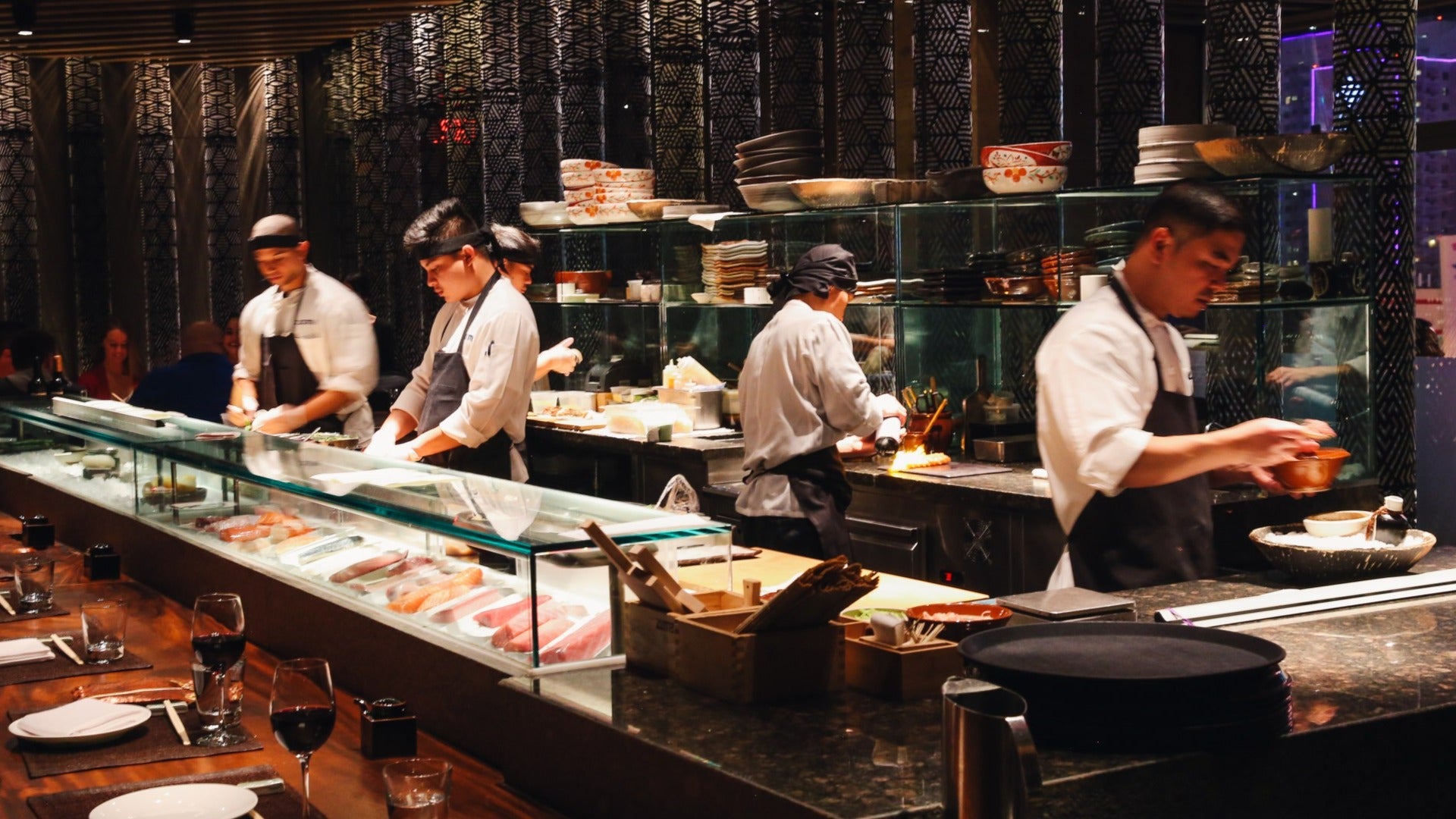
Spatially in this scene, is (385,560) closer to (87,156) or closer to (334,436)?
(334,436)

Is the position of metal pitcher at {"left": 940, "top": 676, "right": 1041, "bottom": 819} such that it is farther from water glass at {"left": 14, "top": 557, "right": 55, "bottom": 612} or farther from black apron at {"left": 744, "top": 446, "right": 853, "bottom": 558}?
black apron at {"left": 744, "top": 446, "right": 853, "bottom": 558}

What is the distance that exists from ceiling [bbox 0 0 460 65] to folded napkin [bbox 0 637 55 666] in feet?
18.2

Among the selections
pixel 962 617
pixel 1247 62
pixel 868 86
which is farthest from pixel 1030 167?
pixel 962 617

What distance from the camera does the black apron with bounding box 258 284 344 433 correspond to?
5734 mm

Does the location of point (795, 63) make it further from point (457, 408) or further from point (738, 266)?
point (457, 408)

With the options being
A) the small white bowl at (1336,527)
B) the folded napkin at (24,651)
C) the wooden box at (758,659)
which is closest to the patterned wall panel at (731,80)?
the small white bowl at (1336,527)

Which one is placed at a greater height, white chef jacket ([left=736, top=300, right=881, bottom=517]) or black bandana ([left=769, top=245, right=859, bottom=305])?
black bandana ([left=769, top=245, right=859, bottom=305])

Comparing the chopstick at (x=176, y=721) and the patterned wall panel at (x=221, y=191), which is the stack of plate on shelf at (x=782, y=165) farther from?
the patterned wall panel at (x=221, y=191)

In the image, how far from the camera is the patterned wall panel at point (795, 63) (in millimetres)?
6297

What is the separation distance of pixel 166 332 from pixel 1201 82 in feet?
24.1

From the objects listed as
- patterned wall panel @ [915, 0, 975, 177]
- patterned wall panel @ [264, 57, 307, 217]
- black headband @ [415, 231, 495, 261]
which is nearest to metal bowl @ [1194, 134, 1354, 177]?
patterned wall panel @ [915, 0, 975, 177]

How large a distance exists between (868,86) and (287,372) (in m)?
2.59

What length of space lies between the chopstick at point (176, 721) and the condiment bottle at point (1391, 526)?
222 cm

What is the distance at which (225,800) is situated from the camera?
1.95m
